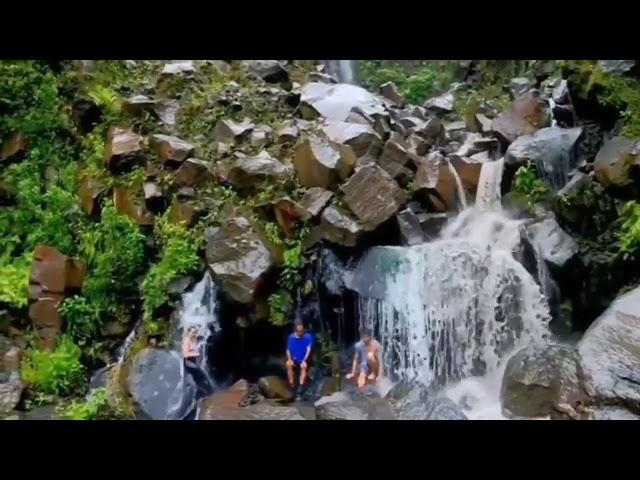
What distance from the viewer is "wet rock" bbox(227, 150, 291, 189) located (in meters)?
10.4

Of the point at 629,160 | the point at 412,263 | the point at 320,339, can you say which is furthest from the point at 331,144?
the point at 629,160

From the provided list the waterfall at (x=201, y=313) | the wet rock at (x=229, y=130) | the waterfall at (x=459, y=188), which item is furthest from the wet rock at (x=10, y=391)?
the waterfall at (x=459, y=188)

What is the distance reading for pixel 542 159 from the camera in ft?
34.3

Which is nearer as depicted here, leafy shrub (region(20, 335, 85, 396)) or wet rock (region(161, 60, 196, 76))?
leafy shrub (region(20, 335, 85, 396))

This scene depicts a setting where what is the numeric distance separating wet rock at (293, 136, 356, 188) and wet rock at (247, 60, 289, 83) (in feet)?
14.1

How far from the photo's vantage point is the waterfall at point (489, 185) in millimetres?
11000

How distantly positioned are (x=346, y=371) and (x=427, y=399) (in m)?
2.06

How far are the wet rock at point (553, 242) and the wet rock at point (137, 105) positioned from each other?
7.44 meters

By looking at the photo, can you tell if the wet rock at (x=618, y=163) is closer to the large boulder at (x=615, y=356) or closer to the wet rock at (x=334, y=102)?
the large boulder at (x=615, y=356)

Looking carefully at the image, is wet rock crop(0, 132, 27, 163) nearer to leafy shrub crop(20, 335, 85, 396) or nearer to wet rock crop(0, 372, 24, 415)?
leafy shrub crop(20, 335, 85, 396)

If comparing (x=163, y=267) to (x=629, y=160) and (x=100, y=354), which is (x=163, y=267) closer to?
(x=100, y=354)

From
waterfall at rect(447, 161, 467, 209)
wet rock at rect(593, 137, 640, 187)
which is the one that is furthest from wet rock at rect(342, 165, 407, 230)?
wet rock at rect(593, 137, 640, 187)

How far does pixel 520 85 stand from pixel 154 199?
9.73 metres
